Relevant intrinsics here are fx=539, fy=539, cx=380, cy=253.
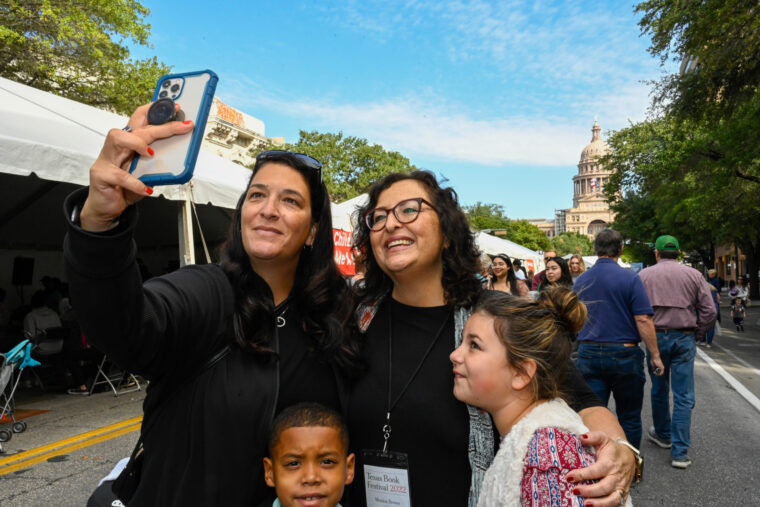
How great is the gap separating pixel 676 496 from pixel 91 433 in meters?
5.61

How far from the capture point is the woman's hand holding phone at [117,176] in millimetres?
1152

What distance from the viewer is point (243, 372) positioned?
1.61 m

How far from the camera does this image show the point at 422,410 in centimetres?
183

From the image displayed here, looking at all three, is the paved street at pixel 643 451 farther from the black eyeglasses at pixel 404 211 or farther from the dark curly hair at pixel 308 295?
the black eyeglasses at pixel 404 211

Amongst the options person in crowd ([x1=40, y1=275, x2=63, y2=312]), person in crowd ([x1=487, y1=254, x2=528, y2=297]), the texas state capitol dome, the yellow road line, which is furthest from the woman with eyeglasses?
the texas state capitol dome

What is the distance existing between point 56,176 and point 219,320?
14.6 ft

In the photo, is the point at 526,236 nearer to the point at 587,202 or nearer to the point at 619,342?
the point at 619,342

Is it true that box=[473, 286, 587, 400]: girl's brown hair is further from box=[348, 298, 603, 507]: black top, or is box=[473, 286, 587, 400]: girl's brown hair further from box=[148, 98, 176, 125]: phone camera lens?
box=[148, 98, 176, 125]: phone camera lens

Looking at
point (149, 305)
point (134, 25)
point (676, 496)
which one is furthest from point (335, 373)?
point (134, 25)

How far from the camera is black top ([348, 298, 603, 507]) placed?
1770 mm

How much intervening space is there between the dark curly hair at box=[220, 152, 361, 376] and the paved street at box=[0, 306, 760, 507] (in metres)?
3.22

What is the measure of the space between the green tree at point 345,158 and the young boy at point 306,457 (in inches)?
1359

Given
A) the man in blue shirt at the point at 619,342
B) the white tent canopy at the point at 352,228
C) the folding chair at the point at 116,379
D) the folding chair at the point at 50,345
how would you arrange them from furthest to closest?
the white tent canopy at the point at 352,228
the folding chair at the point at 116,379
the folding chair at the point at 50,345
the man in blue shirt at the point at 619,342

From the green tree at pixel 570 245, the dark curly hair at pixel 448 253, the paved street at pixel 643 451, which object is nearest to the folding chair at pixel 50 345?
Answer: the paved street at pixel 643 451
